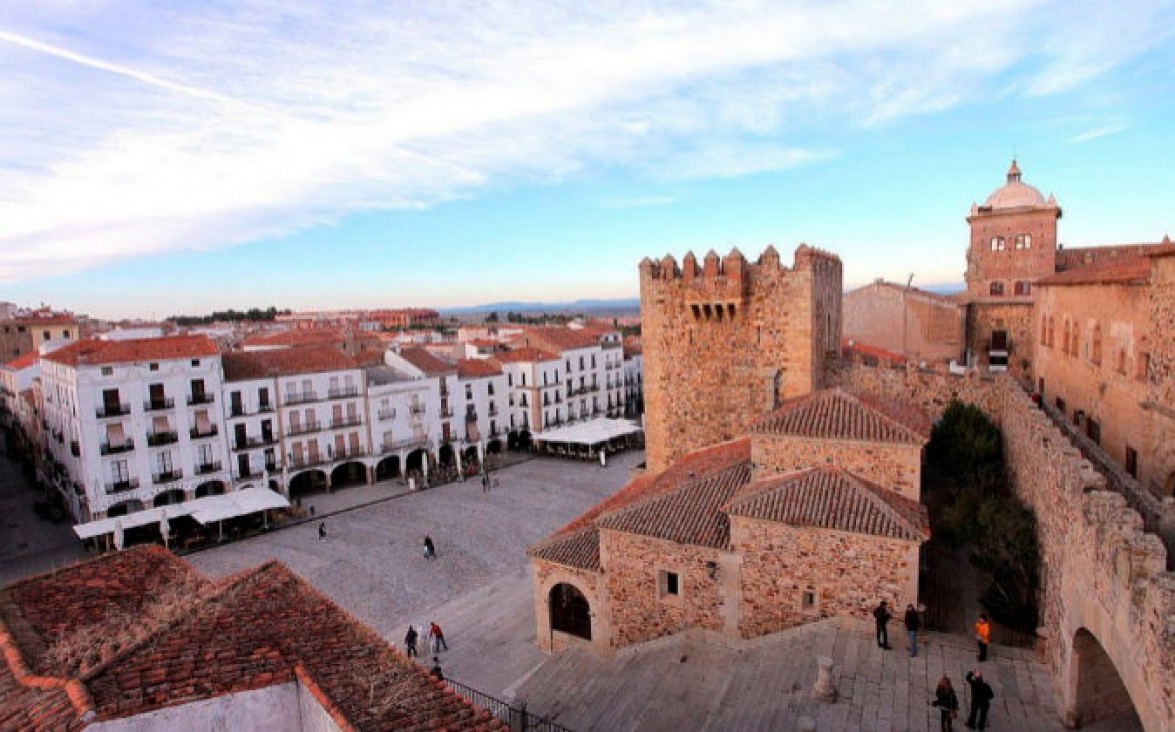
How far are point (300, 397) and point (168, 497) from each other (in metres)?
6.82

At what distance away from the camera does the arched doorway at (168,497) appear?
2850cm

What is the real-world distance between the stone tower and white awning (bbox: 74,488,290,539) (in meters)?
16.3

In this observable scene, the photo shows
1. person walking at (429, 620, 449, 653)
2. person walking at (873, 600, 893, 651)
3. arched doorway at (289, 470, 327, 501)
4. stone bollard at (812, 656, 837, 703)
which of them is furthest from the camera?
arched doorway at (289, 470, 327, 501)

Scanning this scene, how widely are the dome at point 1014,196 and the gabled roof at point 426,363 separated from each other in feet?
90.4

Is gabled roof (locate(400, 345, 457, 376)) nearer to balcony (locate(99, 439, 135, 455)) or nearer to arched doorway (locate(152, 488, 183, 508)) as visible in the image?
arched doorway (locate(152, 488, 183, 508))

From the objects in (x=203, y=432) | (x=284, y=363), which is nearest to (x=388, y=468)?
(x=284, y=363)

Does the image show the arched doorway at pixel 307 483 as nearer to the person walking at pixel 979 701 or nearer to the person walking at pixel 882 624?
the person walking at pixel 882 624

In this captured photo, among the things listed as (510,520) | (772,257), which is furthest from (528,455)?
(772,257)

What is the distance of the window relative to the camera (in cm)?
1291

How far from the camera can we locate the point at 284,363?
3331cm

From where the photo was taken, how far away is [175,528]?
28156 millimetres

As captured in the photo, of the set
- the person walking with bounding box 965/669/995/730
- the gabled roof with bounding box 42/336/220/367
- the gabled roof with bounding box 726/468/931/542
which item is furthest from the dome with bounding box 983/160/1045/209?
the gabled roof with bounding box 42/336/220/367

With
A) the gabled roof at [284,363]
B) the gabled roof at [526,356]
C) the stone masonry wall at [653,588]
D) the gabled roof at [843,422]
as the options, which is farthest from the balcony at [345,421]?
the gabled roof at [843,422]

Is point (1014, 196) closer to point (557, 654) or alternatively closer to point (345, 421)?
point (557, 654)
